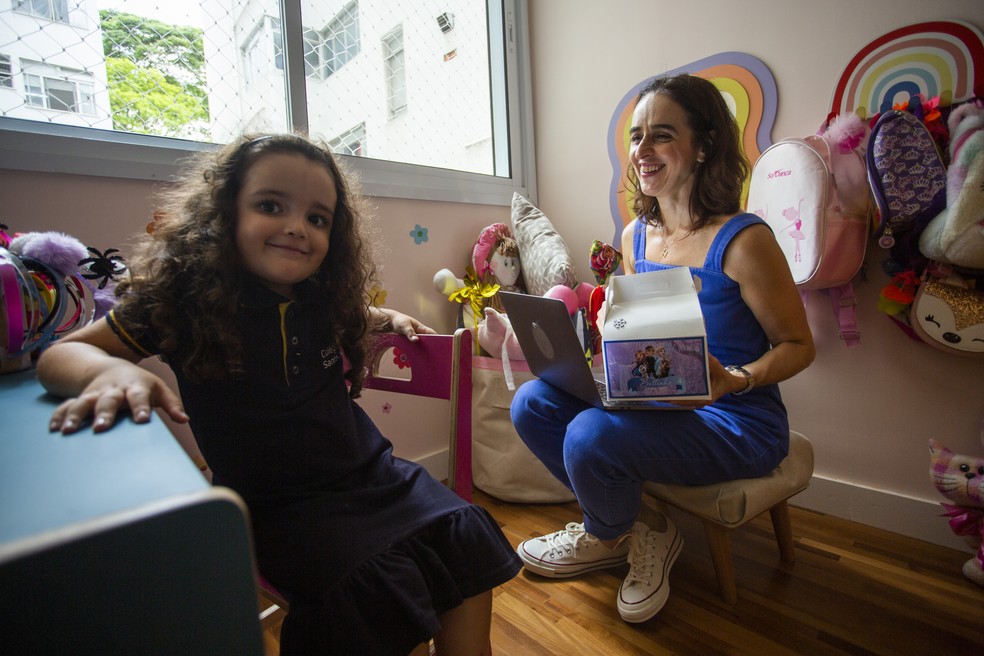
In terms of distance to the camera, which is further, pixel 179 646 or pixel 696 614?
pixel 696 614

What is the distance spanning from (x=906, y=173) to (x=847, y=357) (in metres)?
0.50

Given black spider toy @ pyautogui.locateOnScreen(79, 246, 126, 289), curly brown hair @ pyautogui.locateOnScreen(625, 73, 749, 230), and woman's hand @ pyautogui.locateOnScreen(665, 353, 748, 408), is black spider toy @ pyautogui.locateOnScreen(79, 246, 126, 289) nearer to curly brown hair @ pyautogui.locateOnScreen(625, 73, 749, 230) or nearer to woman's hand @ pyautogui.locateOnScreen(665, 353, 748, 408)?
woman's hand @ pyautogui.locateOnScreen(665, 353, 748, 408)

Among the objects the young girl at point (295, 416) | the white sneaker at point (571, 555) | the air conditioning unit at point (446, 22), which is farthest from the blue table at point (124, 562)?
the air conditioning unit at point (446, 22)

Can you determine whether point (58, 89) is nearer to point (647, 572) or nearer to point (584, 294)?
point (584, 294)

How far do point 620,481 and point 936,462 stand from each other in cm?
79

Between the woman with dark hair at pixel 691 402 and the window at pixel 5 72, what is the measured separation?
50.3 inches

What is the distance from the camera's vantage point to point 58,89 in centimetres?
109

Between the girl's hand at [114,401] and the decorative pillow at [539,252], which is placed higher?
the decorative pillow at [539,252]

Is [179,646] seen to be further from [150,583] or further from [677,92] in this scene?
[677,92]

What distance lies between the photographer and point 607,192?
1825 millimetres

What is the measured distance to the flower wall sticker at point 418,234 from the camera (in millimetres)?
1660

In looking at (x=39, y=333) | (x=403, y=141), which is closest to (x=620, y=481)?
(x=39, y=333)

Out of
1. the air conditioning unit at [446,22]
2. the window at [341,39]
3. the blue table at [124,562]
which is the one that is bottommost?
the blue table at [124,562]

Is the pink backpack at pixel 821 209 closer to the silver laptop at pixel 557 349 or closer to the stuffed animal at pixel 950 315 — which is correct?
the stuffed animal at pixel 950 315
